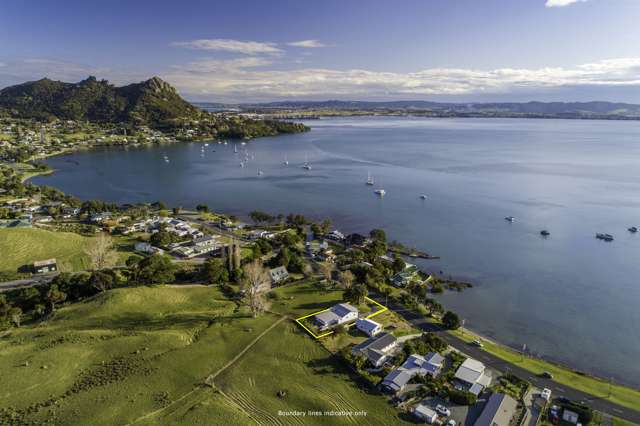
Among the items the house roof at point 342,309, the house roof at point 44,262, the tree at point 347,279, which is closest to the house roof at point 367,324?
the house roof at point 342,309

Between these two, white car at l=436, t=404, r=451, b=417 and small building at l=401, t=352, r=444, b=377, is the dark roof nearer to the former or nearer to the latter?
small building at l=401, t=352, r=444, b=377

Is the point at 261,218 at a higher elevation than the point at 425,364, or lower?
higher

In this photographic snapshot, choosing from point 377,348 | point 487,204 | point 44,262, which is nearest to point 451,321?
point 377,348

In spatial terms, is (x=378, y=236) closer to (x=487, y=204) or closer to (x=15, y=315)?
(x=487, y=204)

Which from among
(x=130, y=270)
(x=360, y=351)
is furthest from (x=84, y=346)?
(x=360, y=351)

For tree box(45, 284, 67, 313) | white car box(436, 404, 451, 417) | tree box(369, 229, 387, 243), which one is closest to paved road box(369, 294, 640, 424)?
white car box(436, 404, 451, 417)

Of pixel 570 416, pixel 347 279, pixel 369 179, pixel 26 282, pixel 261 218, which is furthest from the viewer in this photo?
pixel 369 179
